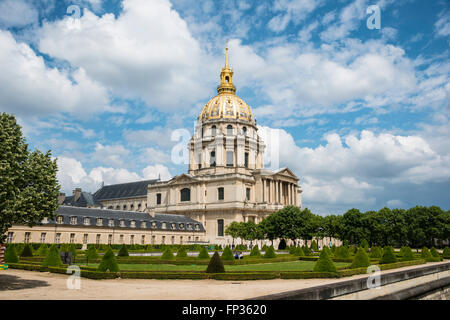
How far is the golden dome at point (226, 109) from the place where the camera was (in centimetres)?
8525

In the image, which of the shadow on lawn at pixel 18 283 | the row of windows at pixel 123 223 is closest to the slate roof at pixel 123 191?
the row of windows at pixel 123 223

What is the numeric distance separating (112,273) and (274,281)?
26.2 feet

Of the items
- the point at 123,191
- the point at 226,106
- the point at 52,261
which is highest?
the point at 226,106

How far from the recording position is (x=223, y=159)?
80875mm

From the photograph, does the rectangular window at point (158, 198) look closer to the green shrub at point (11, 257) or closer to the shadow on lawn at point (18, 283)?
the green shrub at point (11, 257)

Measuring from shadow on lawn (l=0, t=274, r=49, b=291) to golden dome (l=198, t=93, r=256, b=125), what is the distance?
68.6 m

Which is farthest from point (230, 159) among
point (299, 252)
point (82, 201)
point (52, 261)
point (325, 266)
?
point (325, 266)

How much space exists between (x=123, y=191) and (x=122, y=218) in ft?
127

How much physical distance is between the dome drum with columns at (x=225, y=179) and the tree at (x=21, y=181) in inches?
2073

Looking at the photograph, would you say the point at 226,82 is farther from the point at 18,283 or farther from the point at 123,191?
the point at 18,283

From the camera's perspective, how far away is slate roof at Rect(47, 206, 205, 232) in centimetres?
5297

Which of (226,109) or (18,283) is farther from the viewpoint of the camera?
(226,109)

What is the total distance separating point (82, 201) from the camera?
91.9 meters
